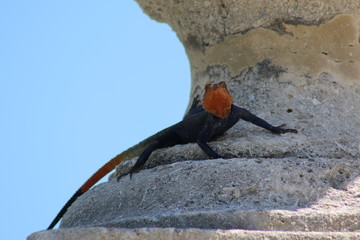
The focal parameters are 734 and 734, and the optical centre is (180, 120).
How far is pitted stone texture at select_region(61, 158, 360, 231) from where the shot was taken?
3.14 metres

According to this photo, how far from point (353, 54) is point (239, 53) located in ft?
2.28

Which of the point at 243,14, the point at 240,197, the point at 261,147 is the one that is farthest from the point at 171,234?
the point at 243,14

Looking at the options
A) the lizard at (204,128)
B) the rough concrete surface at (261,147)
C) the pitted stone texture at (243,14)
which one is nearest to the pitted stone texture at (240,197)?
the rough concrete surface at (261,147)

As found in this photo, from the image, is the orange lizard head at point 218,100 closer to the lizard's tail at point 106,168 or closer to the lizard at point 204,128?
the lizard at point 204,128

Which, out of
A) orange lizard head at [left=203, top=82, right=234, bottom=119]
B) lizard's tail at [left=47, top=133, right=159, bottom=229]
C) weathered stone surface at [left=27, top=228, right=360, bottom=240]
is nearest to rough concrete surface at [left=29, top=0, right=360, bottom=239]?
weathered stone surface at [left=27, top=228, right=360, bottom=240]

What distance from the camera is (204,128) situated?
4.43 meters

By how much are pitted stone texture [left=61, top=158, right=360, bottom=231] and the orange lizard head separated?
0.58 meters

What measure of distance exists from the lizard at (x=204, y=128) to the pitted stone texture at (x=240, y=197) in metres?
0.29

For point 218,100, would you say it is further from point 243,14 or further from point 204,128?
point 243,14

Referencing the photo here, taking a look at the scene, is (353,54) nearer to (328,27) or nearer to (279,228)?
(328,27)

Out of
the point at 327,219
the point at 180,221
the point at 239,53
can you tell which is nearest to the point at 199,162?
the point at 180,221

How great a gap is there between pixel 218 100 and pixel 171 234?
4.86ft

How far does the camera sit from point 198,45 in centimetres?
484

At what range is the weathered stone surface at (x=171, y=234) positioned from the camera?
2912mm
